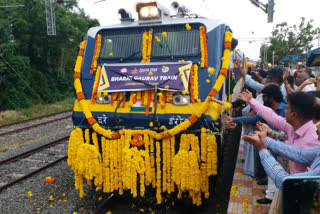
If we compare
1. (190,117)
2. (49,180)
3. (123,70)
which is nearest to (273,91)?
(190,117)

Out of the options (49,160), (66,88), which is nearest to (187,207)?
(49,160)

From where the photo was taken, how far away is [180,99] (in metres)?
4.45

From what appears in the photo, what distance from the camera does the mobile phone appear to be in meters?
1.64

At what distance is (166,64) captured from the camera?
4750mm

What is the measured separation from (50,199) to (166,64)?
10.6 ft

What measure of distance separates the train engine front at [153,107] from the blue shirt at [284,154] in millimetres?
1359

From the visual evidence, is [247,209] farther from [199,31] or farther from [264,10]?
[264,10]

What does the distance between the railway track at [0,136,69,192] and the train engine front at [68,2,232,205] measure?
260cm

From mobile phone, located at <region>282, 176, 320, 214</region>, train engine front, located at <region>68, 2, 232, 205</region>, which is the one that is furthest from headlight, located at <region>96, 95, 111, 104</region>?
mobile phone, located at <region>282, 176, 320, 214</region>

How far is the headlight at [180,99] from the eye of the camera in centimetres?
443

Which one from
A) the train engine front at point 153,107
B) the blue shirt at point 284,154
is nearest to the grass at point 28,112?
the train engine front at point 153,107

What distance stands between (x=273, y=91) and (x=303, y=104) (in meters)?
1.46

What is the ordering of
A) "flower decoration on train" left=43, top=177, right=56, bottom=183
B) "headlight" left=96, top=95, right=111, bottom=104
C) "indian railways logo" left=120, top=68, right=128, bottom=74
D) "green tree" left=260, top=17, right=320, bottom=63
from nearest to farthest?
1. "headlight" left=96, top=95, right=111, bottom=104
2. "indian railways logo" left=120, top=68, right=128, bottom=74
3. "flower decoration on train" left=43, top=177, right=56, bottom=183
4. "green tree" left=260, top=17, right=320, bottom=63

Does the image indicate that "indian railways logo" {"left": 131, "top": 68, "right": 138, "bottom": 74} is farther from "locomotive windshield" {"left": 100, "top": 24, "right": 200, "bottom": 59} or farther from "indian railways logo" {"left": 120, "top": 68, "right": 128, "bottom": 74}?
"locomotive windshield" {"left": 100, "top": 24, "right": 200, "bottom": 59}
